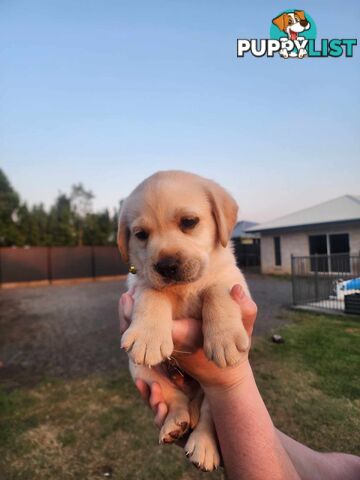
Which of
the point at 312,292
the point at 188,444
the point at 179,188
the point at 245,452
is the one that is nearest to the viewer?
the point at 245,452

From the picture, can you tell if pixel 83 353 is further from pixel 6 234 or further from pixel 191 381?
pixel 6 234

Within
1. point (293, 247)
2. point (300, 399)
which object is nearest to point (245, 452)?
point (300, 399)

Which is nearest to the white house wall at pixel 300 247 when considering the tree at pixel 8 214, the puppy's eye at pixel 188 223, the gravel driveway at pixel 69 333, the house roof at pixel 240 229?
the gravel driveway at pixel 69 333

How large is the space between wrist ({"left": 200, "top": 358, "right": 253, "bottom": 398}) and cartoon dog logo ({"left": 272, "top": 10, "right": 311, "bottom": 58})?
1.64 m

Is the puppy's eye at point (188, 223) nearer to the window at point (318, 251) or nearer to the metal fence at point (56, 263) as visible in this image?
the window at point (318, 251)

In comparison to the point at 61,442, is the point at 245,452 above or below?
above

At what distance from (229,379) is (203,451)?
451 millimetres

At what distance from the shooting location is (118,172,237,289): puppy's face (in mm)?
1561

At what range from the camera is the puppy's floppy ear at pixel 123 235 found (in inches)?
77.1

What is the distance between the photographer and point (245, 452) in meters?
1.32

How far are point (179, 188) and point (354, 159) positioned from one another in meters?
1.01

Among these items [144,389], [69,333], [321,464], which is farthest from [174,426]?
[69,333]

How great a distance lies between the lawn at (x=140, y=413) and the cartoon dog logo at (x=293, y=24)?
4.75ft

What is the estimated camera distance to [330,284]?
2062 mm
